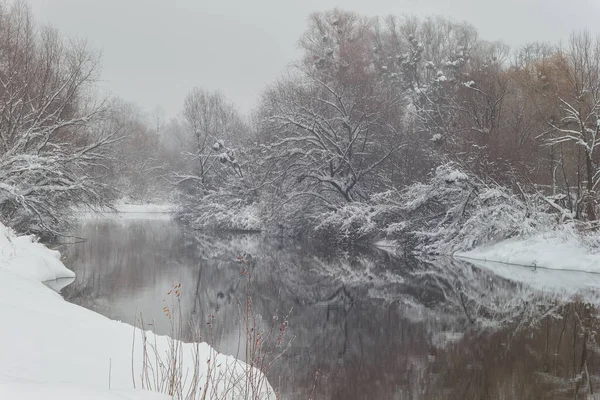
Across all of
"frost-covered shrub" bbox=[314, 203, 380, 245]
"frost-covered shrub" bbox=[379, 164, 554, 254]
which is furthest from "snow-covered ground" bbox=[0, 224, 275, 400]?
"frost-covered shrub" bbox=[314, 203, 380, 245]

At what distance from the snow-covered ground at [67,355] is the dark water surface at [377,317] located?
59cm

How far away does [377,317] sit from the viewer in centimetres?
1077

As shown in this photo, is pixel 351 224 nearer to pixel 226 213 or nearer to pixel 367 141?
pixel 367 141

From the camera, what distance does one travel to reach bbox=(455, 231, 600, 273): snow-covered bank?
630 inches

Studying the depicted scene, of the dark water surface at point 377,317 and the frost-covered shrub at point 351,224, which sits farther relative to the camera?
the frost-covered shrub at point 351,224

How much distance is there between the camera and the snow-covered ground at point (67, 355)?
9.55 feet

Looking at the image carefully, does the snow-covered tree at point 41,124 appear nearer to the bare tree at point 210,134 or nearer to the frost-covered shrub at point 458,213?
the frost-covered shrub at point 458,213

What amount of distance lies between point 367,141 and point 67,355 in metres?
23.2

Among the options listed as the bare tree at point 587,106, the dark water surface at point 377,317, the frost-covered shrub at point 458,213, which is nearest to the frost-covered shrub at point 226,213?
the frost-covered shrub at point 458,213

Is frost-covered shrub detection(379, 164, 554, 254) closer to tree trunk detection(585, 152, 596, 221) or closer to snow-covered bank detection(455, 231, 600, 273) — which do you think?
snow-covered bank detection(455, 231, 600, 273)

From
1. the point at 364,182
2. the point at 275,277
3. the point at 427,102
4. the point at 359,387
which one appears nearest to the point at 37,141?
the point at 275,277

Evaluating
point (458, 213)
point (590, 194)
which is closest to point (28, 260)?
point (458, 213)

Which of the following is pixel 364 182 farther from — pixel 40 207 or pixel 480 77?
pixel 40 207

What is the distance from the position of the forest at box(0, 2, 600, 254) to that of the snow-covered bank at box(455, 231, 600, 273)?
46 cm
